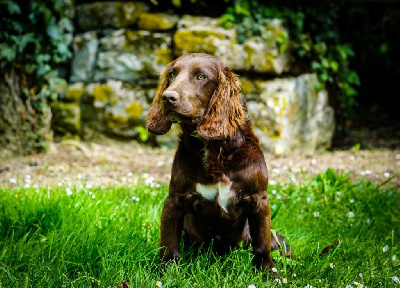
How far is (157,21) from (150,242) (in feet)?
12.0

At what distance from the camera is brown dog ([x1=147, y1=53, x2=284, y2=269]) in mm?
2312

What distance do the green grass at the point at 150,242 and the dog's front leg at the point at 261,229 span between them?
0.07 meters

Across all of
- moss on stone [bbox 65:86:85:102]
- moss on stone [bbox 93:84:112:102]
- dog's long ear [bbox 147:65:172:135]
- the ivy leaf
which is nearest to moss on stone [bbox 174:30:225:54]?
moss on stone [bbox 93:84:112:102]

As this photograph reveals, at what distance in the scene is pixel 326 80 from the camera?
6.11 meters

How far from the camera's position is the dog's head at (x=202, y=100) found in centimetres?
220

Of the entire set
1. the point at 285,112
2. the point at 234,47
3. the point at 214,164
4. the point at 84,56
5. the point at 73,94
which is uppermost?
the point at 234,47

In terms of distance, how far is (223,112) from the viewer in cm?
230

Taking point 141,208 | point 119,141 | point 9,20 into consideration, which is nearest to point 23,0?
point 9,20

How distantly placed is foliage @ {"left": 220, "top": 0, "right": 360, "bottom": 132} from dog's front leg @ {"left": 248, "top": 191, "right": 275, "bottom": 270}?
10.9 feet

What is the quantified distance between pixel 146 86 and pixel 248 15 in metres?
1.54

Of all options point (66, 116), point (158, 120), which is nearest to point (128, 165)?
point (66, 116)

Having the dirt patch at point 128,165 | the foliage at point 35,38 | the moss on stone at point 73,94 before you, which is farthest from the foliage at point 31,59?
the moss on stone at point 73,94

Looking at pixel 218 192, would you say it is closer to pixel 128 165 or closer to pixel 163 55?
pixel 128 165

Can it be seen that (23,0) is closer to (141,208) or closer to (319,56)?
(141,208)
